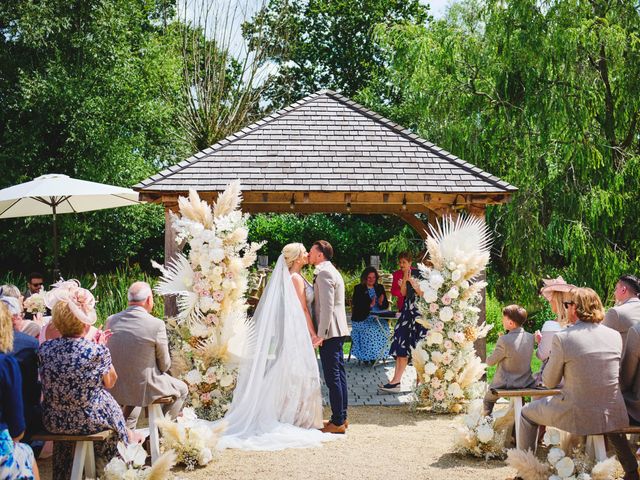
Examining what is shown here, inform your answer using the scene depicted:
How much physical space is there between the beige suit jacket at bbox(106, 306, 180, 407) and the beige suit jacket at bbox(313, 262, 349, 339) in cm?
179

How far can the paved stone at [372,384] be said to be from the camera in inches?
349

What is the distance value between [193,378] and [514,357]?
133 inches

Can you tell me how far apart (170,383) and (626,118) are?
35.8 ft

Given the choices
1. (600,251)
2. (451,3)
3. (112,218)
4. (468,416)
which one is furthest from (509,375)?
(451,3)

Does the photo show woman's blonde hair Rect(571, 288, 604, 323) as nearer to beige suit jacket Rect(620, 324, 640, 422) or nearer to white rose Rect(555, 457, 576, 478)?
beige suit jacket Rect(620, 324, 640, 422)

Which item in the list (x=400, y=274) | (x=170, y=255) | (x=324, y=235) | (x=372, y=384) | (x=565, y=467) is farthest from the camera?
(x=324, y=235)

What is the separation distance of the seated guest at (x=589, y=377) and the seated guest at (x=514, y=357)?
1.13 metres

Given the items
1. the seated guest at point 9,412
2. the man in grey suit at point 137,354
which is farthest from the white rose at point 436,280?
the seated guest at point 9,412

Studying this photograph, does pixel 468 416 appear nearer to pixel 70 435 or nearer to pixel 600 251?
pixel 70 435

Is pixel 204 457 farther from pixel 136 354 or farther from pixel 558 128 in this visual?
pixel 558 128

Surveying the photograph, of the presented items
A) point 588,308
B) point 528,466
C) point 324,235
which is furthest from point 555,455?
point 324,235

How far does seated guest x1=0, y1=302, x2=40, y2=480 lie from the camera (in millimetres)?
4023

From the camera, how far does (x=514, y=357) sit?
626cm

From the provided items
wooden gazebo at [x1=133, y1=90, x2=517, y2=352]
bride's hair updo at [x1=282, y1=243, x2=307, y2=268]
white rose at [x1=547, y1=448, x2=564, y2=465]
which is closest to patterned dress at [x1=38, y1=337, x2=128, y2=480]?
bride's hair updo at [x1=282, y1=243, x2=307, y2=268]
